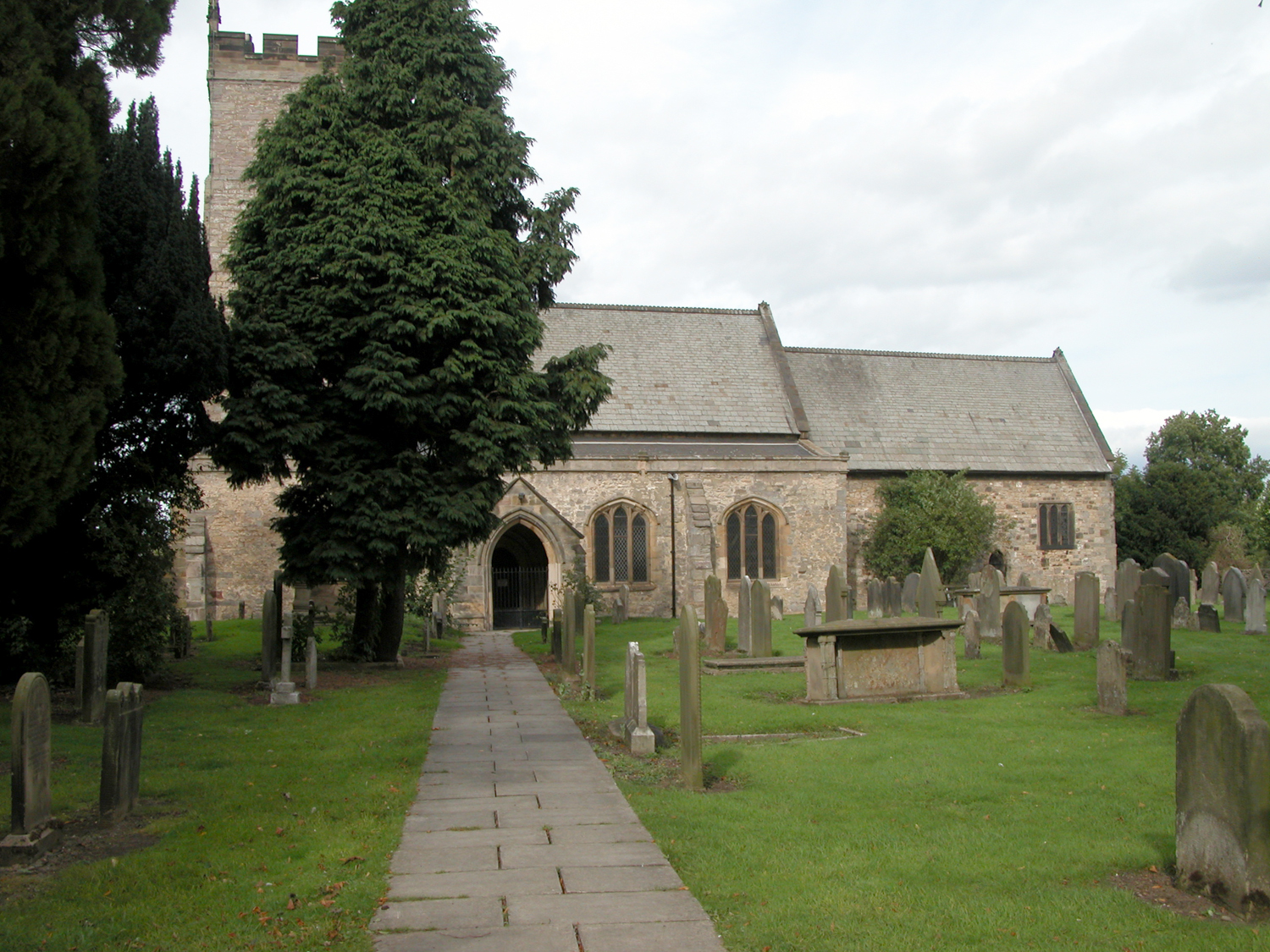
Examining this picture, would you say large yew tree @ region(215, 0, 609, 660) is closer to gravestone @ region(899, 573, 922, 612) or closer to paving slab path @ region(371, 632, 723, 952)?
paving slab path @ region(371, 632, 723, 952)

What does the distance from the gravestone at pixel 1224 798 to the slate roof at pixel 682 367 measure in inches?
943

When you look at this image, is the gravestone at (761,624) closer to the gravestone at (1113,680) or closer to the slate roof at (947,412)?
the gravestone at (1113,680)

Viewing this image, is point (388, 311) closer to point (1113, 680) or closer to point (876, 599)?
point (1113, 680)

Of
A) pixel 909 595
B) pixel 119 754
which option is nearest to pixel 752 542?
pixel 909 595

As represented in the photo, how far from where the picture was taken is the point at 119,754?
6461mm

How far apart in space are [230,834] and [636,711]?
12.3 ft

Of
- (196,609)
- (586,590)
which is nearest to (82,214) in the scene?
(586,590)

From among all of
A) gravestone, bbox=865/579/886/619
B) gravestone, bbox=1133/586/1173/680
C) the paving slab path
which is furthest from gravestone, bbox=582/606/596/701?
gravestone, bbox=865/579/886/619

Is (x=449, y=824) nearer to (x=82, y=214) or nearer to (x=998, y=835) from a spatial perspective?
(x=998, y=835)

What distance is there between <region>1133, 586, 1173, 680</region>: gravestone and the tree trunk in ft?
34.2

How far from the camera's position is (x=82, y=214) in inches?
385

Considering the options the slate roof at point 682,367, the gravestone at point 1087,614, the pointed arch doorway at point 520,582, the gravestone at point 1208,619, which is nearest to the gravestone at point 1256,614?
the gravestone at point 1208,619

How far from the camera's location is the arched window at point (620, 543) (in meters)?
Result: 26.5

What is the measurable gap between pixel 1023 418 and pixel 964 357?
321 cm
